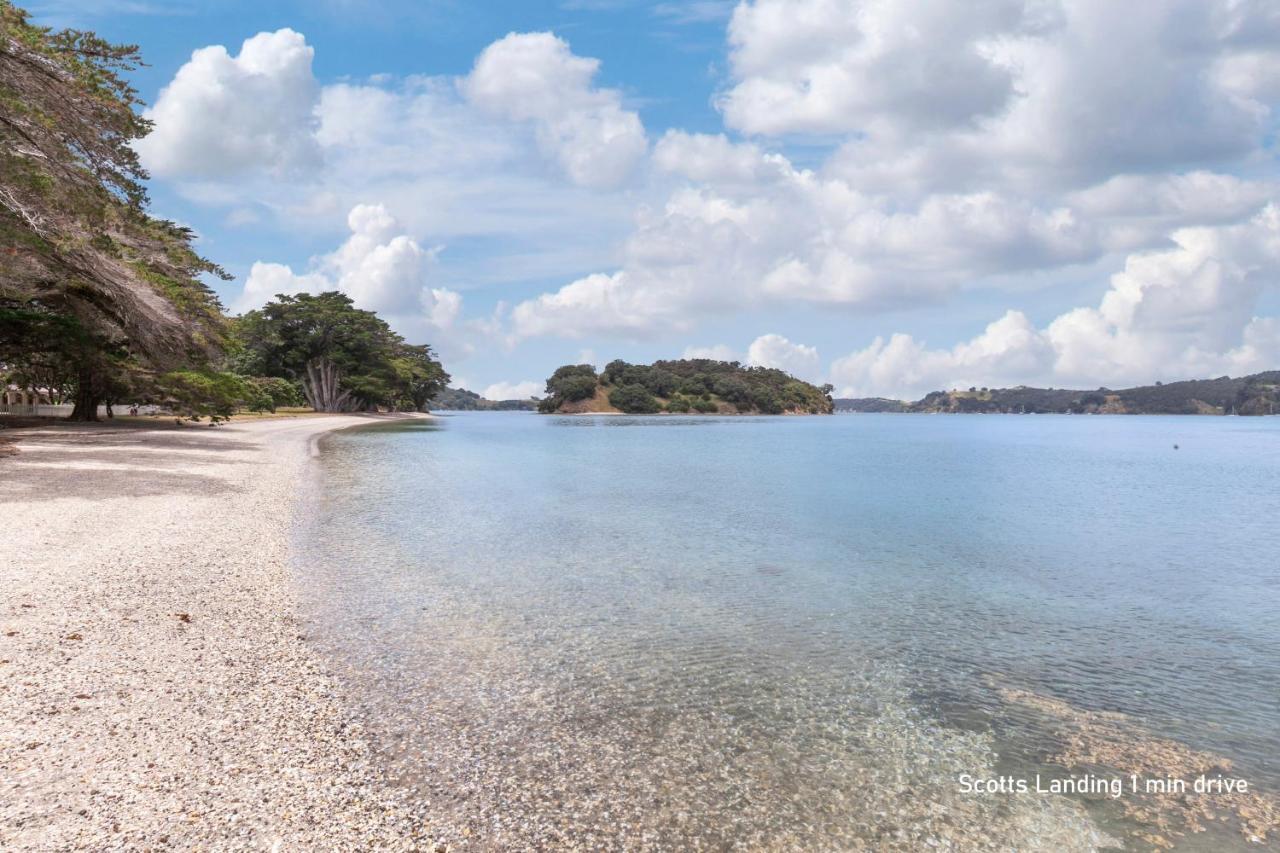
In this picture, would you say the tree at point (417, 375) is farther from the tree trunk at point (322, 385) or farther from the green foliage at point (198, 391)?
the green foliage at point (198, 391)

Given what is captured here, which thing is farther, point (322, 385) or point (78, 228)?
point (322, 385)

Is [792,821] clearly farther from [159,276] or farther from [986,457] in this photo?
[986,457]

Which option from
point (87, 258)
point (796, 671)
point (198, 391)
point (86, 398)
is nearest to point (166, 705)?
point (796, 671)

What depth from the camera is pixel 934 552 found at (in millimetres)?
17562

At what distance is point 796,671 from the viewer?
29.3 ft

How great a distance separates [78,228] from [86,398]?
27.8 m

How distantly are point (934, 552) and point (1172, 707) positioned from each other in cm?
953

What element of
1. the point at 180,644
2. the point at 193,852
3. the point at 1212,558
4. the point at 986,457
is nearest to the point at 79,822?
the point at 193,852

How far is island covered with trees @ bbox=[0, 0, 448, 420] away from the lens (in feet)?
60.7

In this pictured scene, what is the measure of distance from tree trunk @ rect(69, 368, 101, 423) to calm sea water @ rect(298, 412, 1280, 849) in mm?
29695

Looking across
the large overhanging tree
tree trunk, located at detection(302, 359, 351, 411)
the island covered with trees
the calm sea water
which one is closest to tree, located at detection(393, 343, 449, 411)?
tree trunk, located at detection(302, 359, 351, 411)

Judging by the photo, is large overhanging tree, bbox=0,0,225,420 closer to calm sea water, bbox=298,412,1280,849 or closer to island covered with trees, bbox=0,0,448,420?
island covered with trees, bbox=0,0,448,420

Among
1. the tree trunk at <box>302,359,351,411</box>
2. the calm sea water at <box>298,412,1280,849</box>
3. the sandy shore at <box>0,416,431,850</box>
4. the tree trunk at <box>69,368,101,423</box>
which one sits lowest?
the calm sea water at <box>298,412,1280,849</box>

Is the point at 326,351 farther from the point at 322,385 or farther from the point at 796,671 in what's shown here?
the point at 796,671
